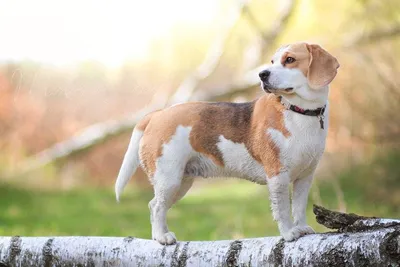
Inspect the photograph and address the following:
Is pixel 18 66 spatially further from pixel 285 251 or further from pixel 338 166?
pixel 285 251

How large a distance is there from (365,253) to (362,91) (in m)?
5.72

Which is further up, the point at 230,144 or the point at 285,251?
the point at 230,144

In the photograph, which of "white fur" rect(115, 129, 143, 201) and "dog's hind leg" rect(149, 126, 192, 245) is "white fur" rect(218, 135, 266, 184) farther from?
"white fur" rect(115, 129, 143, 201)

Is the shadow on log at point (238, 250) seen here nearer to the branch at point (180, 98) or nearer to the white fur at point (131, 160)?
the white fur at point (131, 160)

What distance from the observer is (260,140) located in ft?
Result: 10.2

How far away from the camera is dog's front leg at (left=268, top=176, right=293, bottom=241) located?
10.1 ft

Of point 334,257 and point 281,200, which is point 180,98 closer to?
point 281,200

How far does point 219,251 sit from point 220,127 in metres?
0.59

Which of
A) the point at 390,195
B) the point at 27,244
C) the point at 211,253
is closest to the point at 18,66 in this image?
the point at 390,195

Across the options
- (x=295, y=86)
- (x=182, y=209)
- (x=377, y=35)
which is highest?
(x=377, y=35)

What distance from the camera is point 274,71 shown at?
2.99 metres

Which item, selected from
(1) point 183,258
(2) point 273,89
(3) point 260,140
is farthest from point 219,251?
(2) point 273,89

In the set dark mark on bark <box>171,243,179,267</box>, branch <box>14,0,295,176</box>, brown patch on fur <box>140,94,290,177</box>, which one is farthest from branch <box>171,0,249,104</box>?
dark mark on bark <box>171,243,179,267</box>

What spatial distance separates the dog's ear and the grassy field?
11.7ft
